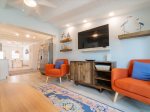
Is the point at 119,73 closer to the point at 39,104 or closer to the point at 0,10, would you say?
the point at 39,104

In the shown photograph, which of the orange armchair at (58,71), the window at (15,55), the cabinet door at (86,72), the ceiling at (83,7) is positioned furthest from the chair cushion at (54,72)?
the window at (15,55)

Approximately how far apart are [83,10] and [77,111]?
8.35 feet

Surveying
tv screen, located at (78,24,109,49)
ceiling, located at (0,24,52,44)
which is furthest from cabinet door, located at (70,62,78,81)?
ceiling, located at (0,24,52,44)

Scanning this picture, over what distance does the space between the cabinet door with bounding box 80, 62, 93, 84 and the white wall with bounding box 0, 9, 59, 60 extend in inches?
88.6

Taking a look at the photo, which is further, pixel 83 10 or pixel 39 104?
pixel 83 10

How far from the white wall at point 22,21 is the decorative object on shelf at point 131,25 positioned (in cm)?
286

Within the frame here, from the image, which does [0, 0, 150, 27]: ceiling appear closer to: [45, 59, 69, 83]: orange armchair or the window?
[45, 59, 69, 83]: orange armchair

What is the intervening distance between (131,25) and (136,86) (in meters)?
1.73

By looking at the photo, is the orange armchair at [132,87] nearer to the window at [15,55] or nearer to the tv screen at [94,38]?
the tv screen at [94,38]

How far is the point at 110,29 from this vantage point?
115 inches

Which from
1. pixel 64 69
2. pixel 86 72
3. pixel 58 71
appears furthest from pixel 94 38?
pixel 58 71

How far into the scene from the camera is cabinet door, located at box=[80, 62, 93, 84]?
8.88 feet

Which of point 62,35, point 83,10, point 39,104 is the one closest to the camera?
point 39,104

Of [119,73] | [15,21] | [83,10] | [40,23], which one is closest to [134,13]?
[83,10]
